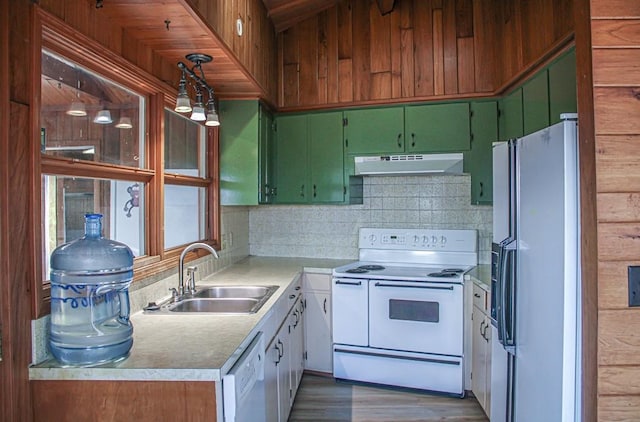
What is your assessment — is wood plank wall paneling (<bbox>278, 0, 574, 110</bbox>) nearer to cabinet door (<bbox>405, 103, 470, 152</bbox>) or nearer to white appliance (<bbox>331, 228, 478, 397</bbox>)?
cabinet door (<bbox>405, 103, 470, 152</bbox>)

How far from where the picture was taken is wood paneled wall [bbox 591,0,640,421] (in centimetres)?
125

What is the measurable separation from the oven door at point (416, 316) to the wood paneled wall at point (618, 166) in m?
Answer: 1.79

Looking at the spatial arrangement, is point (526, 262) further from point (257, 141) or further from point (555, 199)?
point (257, 141)

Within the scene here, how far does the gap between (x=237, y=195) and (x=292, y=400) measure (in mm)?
1511

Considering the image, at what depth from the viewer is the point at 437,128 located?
339cm

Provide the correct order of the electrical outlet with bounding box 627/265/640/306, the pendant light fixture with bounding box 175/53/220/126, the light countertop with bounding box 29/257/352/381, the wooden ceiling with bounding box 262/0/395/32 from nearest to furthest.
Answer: the electrical outlet with bounding box 627/265/640/306
the light countertop with bounding box 29/257/352/381
the pendant light fixture with bounding box 175/53/220/126
the wooden ceiling with bounding box 262/0/395/32

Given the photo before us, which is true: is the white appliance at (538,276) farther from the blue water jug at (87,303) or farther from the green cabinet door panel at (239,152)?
the green cabinet door panel at (239,152)

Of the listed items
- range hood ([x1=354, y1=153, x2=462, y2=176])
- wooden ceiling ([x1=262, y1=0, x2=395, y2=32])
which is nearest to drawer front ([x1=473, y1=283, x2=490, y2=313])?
range hood ([x1=354, y1=153, x2=462, y2=176])

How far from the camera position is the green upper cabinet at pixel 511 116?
289cm

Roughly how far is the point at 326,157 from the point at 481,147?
1225mm

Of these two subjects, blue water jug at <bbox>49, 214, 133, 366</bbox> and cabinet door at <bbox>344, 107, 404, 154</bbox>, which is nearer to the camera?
blue water jug at <bbox>49, 214, 133, 366</bbox>

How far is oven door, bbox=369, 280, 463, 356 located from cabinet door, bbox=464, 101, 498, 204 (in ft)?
2.61

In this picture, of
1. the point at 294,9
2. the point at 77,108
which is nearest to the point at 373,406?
the point at 77,108

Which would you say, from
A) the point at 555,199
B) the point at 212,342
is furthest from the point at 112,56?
the point at 555,199
